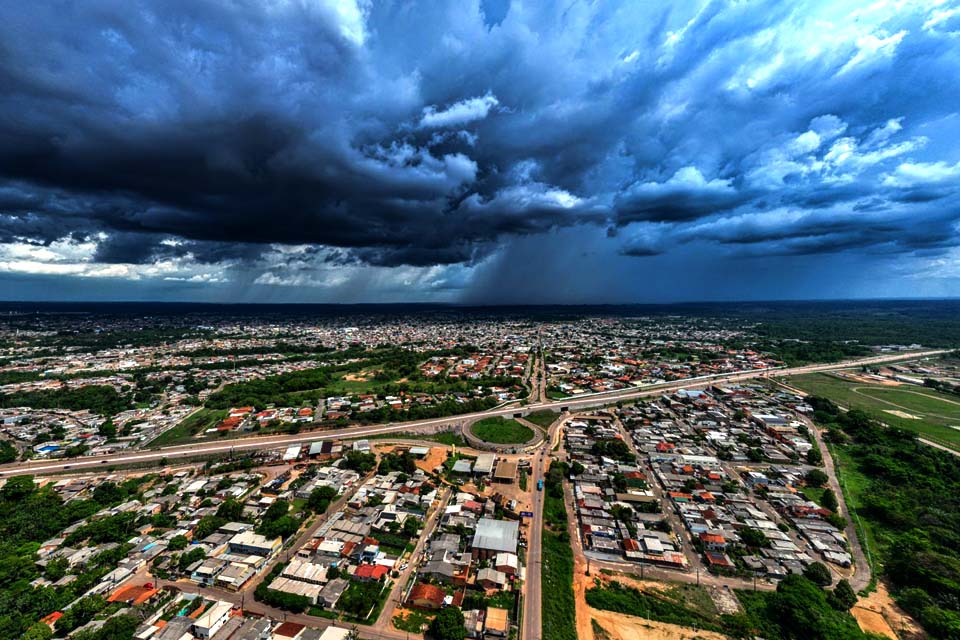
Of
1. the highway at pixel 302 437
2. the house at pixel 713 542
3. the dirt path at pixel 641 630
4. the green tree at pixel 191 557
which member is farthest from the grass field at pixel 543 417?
the green tree at pixel 191 557

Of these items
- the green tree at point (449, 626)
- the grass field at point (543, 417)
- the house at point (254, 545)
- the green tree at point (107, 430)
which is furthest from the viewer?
the grass field at point (543, 417)

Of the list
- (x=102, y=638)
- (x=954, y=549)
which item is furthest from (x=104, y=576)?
(x=954, y=549)

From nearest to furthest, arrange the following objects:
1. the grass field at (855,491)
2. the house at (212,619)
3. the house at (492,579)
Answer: the house at (212,619) < the house at (492,579) < the grass field at (855,491)

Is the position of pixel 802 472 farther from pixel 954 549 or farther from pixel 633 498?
pixel 633 498

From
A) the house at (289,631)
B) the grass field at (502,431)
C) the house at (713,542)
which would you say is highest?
the grass field at (502,431)

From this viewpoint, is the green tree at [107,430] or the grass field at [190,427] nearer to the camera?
the grass field at [190,427]

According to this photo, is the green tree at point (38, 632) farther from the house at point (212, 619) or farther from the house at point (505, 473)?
the house at point (505, 473)
